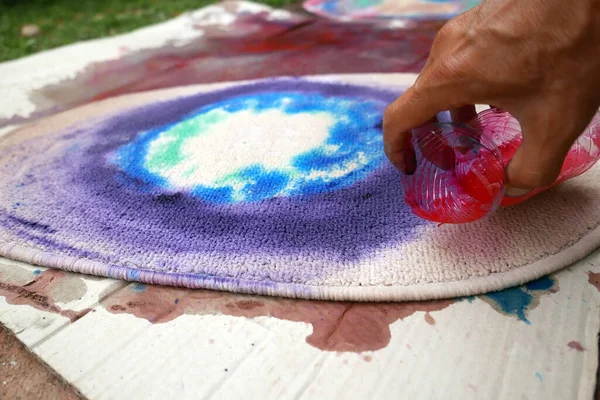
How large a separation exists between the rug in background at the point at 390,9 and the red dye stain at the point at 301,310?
186cm

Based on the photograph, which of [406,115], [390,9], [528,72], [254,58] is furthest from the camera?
[390,9]

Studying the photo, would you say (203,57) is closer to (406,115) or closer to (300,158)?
(300,158)

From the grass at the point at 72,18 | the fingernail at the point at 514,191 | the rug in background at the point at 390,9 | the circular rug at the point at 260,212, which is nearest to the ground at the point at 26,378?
the circular rug at the point at 260,212

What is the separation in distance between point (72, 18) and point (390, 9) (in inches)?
67.3

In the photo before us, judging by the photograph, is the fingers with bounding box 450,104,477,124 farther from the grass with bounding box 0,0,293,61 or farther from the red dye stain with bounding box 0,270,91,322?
the grass with bounding box 0,0,293,61

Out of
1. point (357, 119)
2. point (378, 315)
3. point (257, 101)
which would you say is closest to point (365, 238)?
point (378, 315)

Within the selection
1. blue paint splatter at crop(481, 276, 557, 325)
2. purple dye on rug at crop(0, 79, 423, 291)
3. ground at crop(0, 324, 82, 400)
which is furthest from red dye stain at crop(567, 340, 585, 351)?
ground at crop(0, 324, 82, 400)

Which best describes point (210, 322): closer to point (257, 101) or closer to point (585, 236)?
point (585, 236)

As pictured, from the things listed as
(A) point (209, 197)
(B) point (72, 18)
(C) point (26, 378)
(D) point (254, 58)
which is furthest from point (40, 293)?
(B) point (72, 18)

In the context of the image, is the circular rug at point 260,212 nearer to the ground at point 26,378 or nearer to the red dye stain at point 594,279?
the red dye stain at point 594,279

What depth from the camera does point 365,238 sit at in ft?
3.06

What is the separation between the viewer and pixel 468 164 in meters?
0.87

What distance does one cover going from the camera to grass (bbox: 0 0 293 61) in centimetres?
228

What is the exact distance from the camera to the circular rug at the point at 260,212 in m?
0.86
